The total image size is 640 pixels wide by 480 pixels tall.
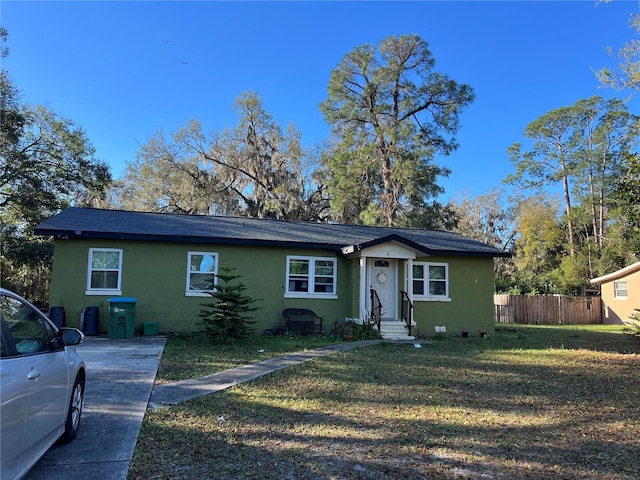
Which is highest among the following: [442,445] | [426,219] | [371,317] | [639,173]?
[426,219]

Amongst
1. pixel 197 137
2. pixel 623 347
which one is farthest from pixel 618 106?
pixel 197 137

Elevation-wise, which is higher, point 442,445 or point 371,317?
point 371,317

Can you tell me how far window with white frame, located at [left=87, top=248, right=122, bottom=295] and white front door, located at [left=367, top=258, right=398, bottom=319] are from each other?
747 cm

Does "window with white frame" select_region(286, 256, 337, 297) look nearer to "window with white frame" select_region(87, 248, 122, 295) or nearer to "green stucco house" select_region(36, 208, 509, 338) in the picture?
"green stucco house" select_region(36, 208, 509, 338)

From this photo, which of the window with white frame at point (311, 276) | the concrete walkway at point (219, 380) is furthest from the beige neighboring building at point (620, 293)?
the concrete walkway at point (219, 380)

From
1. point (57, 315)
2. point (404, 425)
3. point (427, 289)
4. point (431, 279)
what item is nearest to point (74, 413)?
point (404, 425)

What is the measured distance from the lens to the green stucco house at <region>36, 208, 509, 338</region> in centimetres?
1255

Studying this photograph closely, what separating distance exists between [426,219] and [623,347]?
1543cm

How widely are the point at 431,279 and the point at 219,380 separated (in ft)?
31.3

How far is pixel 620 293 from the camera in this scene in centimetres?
2441

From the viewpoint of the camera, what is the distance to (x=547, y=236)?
34.4m

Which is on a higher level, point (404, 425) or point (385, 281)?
point (385, 281)

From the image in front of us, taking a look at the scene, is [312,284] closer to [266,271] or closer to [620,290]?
[266,271]

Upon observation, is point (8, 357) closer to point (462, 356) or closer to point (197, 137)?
point (462, 356)
